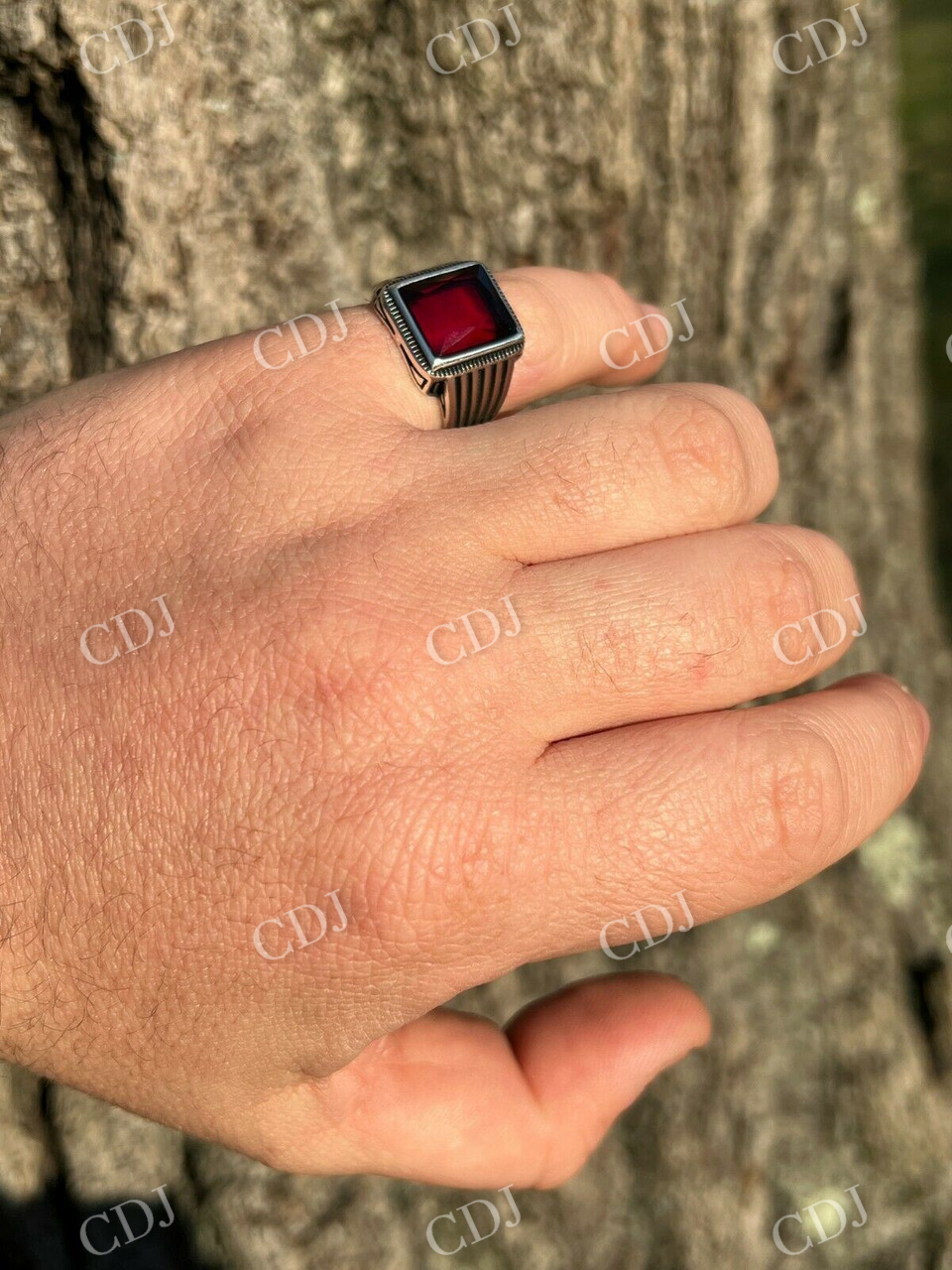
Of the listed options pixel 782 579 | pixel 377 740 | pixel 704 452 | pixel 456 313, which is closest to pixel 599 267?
pixel 456 313

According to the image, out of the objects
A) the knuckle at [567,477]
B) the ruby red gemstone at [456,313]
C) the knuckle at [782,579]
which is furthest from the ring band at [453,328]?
the knuckle at [782,579]

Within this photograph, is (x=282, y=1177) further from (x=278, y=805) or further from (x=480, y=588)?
(x=480, y=588)

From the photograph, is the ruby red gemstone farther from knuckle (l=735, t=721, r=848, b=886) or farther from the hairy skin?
knuckle (l=735, t=721, r=848, b=886)

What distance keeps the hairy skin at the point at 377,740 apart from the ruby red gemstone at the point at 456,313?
0.31 feet

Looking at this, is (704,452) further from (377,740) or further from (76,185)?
(76,185)

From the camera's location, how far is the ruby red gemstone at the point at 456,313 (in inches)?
59.8

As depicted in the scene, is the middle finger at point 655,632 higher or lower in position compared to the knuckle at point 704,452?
lower

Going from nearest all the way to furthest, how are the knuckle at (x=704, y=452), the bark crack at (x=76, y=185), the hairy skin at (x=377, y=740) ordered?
the hairy skin at (x=377, y=740) < the knuckle at (x=704, y=452) < the bark crack at (x=76, y=185)

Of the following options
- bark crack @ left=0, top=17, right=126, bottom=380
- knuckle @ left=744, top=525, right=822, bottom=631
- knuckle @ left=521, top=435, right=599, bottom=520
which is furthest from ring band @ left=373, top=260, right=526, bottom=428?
bark crack @ left=0, top=17, right=126, bottom=380

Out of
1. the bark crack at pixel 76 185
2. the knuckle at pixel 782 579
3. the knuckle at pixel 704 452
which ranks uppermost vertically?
the bark crack at pixel 76 185

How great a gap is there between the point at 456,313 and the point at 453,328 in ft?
0.09

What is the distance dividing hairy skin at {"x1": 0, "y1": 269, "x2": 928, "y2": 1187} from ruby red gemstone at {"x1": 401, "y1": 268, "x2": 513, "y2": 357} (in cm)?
10

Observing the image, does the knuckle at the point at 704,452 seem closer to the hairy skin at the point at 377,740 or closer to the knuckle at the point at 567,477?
the hairy skin at the point at 377,740

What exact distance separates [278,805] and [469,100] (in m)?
1.26
